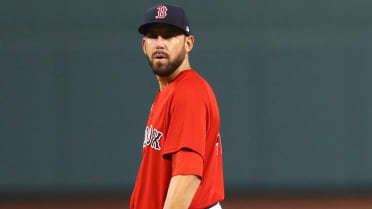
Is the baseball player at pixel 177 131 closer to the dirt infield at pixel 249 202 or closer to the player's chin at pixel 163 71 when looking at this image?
the player's chin at pixel 163 71

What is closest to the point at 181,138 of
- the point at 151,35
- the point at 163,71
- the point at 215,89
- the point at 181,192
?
the point at 181,192

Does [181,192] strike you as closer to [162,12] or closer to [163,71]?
[163,71]

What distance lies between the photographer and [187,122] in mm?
1647

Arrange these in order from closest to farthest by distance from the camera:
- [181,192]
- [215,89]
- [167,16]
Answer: [181,192], [167,16], [215,89]

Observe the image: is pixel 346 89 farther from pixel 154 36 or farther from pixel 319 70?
pixel 154 36

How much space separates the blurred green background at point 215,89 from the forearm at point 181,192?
20.9 feet

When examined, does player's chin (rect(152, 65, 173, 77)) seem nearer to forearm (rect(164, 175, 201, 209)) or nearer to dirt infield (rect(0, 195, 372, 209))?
forearm (rect(164, 175, 201, 209))

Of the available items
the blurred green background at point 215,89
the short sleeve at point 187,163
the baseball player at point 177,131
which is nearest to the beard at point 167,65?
the baseball player at point 177,131

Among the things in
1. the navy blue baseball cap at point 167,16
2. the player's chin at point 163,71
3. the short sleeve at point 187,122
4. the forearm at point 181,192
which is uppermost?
the navy blue baseball cap at point 167,16

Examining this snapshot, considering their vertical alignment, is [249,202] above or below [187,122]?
below

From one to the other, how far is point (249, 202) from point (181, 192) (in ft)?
18.9

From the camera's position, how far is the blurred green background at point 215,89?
7863 millimetres

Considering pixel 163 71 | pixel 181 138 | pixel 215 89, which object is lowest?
pixel 181 138

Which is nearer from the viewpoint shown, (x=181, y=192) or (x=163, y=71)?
(x=181, y=192)
